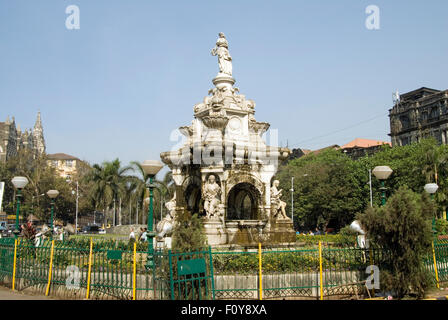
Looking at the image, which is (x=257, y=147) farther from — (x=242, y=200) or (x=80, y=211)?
(x=80, y=211)

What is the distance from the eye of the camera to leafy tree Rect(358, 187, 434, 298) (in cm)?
977

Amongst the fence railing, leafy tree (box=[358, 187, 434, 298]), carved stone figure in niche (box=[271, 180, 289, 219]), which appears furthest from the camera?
carved stone figure in niche (box=[271, 180, 289, 219])

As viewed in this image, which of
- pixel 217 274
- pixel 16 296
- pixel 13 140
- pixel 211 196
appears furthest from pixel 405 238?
pixel 13 140

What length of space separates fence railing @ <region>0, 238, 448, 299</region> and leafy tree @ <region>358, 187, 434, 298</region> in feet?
1.81

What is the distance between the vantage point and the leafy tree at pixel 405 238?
9773 mm

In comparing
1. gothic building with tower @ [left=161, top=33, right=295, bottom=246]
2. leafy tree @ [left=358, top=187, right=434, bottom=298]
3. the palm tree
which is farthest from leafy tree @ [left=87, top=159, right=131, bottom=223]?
leafy tree @ [left=358, top=187, right=434, bottom=298]

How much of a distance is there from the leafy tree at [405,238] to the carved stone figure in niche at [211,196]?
5474mm

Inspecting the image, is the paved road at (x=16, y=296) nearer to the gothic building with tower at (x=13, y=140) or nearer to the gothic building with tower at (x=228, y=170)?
the gothic building with tower at (x=228, y=170)

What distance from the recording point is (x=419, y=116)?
67750mm

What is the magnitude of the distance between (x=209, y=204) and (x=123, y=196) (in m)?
39.9

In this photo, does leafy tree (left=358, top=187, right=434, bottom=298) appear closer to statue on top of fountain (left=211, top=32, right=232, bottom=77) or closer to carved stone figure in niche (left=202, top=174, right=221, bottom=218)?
carved stone figure in niche (left=202, top=174, right=221, bottom=218)

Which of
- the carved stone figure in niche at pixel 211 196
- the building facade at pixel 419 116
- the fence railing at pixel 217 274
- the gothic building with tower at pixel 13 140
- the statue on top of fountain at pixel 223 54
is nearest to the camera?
the fence railing at pixel 217 274

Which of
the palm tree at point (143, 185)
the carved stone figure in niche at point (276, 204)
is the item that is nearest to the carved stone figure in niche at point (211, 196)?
the carved stone figure in niche at point (276, 204)

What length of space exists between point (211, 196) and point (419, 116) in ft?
207
